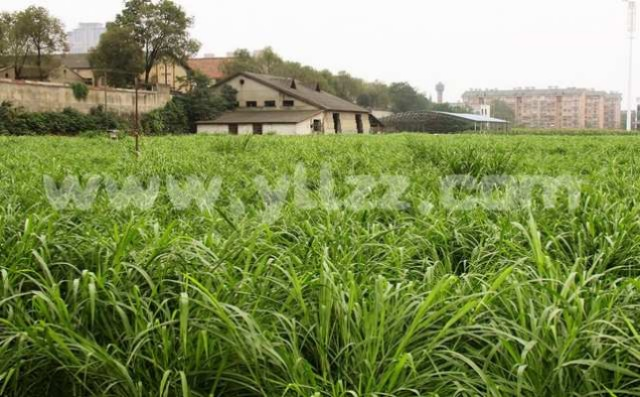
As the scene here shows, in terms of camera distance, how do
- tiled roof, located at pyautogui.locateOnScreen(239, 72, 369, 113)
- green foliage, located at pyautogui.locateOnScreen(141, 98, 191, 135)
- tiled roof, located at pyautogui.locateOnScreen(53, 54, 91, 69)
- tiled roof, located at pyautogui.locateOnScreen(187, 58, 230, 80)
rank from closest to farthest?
green foliage, located at pyautogui.locateOnScreen(141, 98, 191, 135), tiled roof, located at pyautogui.locateOnScreen(239, 72, 369, 113), tiled roof, located at pyautogui.locateOnScreen(53, 54, 91, 69), tiled roof, located at pyautogui.locateOnScreen(187, 58, 230, 80)

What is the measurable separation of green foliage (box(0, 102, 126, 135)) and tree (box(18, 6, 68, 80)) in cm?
627

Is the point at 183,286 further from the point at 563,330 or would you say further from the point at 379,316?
the point at 563,330

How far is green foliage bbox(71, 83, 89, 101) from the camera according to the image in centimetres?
2795

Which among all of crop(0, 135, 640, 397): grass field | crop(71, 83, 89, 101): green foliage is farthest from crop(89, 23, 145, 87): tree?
crop(0, 135, 640, 397): grass field

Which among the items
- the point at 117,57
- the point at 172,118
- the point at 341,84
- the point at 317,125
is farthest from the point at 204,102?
the point at 341,84

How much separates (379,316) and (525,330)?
36 cm

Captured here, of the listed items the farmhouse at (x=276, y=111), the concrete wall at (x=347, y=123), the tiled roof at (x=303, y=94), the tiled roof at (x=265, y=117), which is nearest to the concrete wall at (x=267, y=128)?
the farmhouse at (x=276, y=111)

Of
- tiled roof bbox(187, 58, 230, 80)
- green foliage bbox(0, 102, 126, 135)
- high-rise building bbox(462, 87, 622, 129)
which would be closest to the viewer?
green foliage bbox(0, 102, 126, 135)

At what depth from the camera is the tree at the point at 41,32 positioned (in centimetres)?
3154

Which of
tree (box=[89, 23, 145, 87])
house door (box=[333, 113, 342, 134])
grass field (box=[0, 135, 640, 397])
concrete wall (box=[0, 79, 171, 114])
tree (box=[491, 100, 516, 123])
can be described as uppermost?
tree (box=[89, 23, 145, 87])

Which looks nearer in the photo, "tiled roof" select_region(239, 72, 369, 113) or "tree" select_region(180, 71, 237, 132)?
"tree" select_region(180, 71, 237, 132)

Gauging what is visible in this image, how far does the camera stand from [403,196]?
3.72m

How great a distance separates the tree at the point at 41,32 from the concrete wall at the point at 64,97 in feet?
17.0

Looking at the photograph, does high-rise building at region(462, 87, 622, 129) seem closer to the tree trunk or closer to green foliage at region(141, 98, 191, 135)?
green foliage at region(141, 98, 191, 135)
